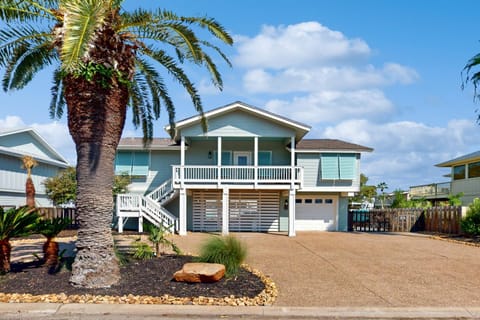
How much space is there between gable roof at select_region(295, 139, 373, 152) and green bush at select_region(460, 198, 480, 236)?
5941 millimetres

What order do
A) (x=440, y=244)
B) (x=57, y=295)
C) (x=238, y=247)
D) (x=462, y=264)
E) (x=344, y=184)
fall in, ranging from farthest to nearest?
(x=344, y=184) < (x=440, y=244) < (x=462, y=264) < (x=238, y=247) < (x=57, y=295)

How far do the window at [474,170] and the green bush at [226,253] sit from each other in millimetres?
25991

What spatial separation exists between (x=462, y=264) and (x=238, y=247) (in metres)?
7.04

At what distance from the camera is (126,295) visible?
25.1 ft

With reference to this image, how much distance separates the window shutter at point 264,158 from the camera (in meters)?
23.9

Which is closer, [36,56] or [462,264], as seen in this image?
[36,56]

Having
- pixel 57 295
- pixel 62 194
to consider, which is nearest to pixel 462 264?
pixel 57 295

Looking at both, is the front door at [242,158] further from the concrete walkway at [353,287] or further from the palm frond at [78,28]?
the palm frond at [78,28]

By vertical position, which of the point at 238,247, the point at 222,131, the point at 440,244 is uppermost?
the point at 222,131

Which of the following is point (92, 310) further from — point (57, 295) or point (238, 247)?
point (238, 247)

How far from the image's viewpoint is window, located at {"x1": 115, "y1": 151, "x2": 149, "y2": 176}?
23844mm

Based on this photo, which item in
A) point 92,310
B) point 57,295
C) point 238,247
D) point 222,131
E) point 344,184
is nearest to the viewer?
point 92,310

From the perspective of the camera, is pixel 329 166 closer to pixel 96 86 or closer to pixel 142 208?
pixel 142 208

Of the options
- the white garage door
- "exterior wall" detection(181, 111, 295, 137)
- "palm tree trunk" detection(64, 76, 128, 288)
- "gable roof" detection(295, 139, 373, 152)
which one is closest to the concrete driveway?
"palm tree trunk" detection(64, 76, 128, 288)
